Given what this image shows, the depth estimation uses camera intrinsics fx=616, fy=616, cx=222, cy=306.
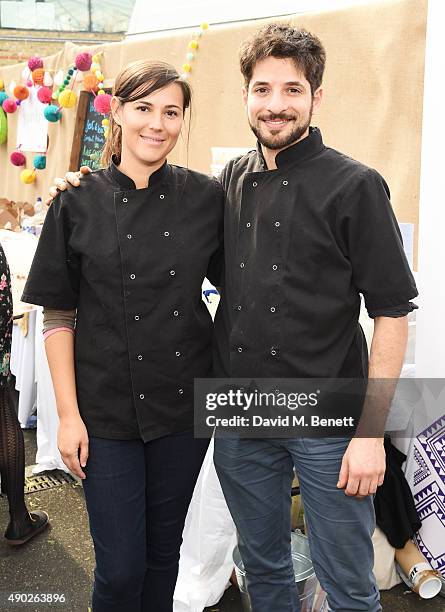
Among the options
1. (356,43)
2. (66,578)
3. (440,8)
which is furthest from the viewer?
(356,43)

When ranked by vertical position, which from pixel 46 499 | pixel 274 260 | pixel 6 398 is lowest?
pixel 46 499

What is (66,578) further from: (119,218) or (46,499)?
(119,218)

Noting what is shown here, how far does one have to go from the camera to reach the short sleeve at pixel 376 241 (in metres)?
1.33

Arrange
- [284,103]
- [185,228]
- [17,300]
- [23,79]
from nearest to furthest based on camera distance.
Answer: [284,103], [185,228], [17,300], [23,79]

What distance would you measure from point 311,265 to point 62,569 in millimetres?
1651

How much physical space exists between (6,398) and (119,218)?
1.34 m

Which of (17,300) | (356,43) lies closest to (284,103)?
(356,43)

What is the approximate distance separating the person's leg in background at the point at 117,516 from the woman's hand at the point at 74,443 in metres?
0.02

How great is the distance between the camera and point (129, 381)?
4.87 ft

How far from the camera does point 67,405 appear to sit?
58.6 inches

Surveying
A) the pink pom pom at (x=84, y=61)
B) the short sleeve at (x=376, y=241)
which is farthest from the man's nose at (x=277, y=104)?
the pink pom pom at (x=84, y=61)

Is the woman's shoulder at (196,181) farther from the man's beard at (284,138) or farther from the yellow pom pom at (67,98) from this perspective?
the yellow pom pom at (67,98)

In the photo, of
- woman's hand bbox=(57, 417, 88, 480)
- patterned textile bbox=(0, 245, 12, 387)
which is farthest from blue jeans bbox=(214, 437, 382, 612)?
patterned textile bbox=(0, 245, 12, 387)

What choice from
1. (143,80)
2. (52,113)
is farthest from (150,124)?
(52,113)
